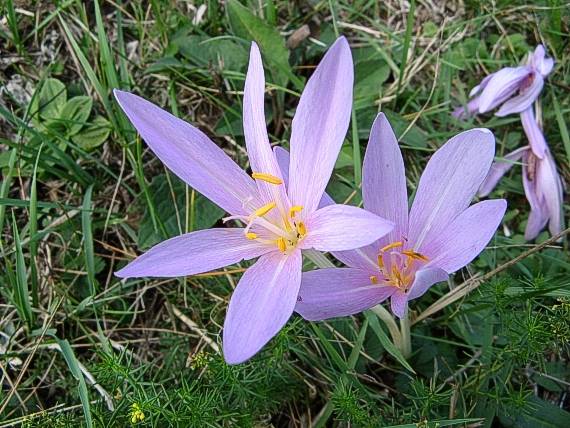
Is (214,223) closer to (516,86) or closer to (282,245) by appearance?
(282,245)

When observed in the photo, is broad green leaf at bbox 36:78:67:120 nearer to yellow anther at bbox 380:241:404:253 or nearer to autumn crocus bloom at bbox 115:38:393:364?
autumn crocus bloom at bbox 115:38:393:364

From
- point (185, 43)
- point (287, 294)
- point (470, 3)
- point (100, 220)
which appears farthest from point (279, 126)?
point (287, 294)

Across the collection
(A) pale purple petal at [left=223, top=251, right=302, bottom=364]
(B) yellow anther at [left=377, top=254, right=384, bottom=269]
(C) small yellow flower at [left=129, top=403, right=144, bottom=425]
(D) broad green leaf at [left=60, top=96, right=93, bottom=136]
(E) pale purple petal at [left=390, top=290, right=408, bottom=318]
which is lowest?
(C) small yellow flower at [left=129, top=403, right=144, bottom=425]

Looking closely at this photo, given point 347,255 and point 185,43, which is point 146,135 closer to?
point 347,255

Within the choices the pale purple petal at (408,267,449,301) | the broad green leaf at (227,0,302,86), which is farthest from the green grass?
the pale purple petal at (408,267,449,301)

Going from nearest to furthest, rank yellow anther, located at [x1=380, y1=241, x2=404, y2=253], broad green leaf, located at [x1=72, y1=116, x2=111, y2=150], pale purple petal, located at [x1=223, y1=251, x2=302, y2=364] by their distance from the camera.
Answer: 1. pale purple petal, located at [x1=223, y1=251, x2=302, y2=364]
2. yellow anther, located at [x1=380, y1=241, x2=404, y2=253]
3. broad green leaf, located at [x1=72, y1=116, x2=111, y2=150]

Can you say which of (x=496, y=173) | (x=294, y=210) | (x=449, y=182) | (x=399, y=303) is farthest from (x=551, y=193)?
(x=294, y=210)

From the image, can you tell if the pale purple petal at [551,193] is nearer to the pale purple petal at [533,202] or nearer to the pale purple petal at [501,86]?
the pale purple petal at [533,202]
